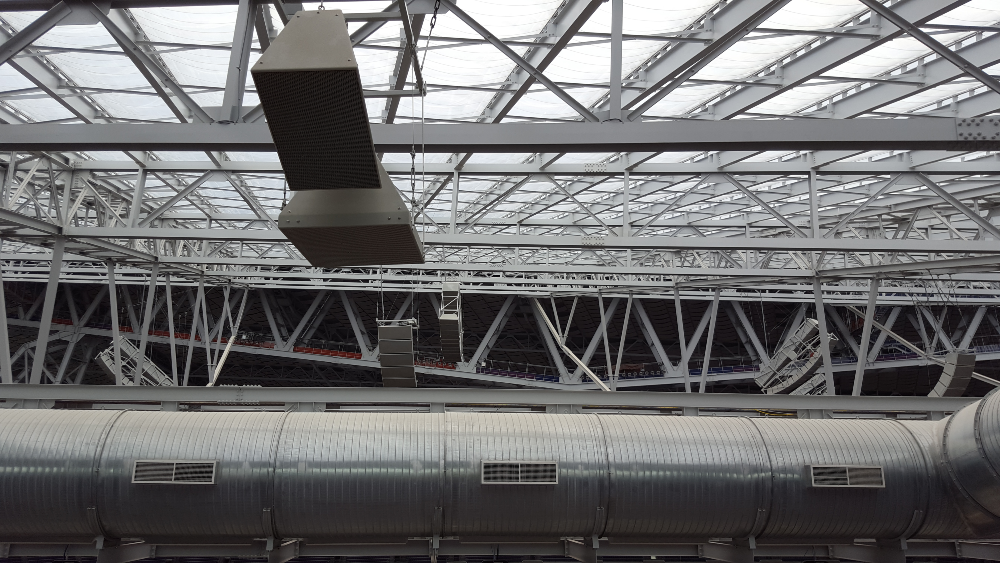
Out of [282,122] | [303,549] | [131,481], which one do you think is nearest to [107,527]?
[131,481]

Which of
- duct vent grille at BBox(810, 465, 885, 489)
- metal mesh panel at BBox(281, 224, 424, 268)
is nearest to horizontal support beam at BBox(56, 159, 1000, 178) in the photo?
duct vent grille at BBox(810, 465, 885, 489)

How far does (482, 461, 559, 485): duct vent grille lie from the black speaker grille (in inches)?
217

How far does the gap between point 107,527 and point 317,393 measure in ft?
11.6

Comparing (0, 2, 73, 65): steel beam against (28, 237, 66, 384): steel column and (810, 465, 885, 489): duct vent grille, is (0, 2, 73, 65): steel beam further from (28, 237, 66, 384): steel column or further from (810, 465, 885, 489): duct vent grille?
(810, 465, 885, 489): duct vent grille

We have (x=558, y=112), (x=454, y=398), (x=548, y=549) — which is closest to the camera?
(x=548, y=549)

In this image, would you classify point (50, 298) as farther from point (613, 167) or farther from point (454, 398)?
point (613, 167)

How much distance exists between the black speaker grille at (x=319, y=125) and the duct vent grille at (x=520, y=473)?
5501 mm

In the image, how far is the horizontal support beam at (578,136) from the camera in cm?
721

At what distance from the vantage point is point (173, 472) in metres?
9.27

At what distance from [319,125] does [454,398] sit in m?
7.28

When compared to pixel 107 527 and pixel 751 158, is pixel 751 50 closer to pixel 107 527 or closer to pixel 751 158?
pixel 751 158

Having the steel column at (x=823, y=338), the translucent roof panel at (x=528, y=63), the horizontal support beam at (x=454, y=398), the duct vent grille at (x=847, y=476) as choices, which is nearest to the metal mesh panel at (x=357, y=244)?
the translucent roof panel at (x=528, y=63)

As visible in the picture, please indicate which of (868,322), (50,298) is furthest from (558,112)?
(868,322)

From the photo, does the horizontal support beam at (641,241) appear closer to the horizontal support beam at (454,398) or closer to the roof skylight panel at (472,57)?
the roof skylight panel at (472,57)
